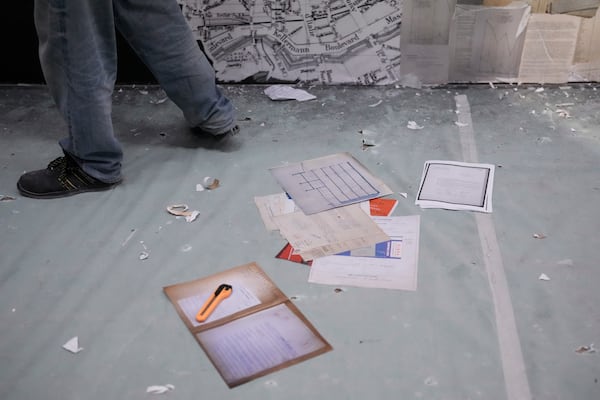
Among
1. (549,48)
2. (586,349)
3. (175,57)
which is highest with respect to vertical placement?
(175,57)

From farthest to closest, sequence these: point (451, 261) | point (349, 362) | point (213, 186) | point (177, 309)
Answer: point (213, 186) → point (451, 261) → point (177, 309) → point (349, 362)

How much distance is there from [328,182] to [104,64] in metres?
0.67

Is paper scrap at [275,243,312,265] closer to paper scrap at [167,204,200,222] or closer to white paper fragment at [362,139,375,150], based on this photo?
paper scrap at [167,204,200,222]

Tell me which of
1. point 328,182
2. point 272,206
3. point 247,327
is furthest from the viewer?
point 328,182

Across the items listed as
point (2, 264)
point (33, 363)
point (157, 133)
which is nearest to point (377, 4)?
point (157, 133)

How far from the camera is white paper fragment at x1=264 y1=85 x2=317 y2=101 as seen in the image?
7.27 ft

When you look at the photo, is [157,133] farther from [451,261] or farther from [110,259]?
[451,261]

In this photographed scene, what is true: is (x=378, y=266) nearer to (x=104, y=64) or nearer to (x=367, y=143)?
(x=367, y=143)

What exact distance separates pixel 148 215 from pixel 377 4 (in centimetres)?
116

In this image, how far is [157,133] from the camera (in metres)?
2.01

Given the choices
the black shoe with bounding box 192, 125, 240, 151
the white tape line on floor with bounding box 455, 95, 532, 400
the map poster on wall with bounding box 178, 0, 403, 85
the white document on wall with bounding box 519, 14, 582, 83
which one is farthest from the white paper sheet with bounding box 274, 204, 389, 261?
the white document on wall with bounding box 519, 14, 582, 83

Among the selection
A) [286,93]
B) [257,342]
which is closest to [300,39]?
[286,93]

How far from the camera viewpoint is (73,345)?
1154 mm

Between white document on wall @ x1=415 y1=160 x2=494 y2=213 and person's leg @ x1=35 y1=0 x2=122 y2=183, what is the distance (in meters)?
0.85
